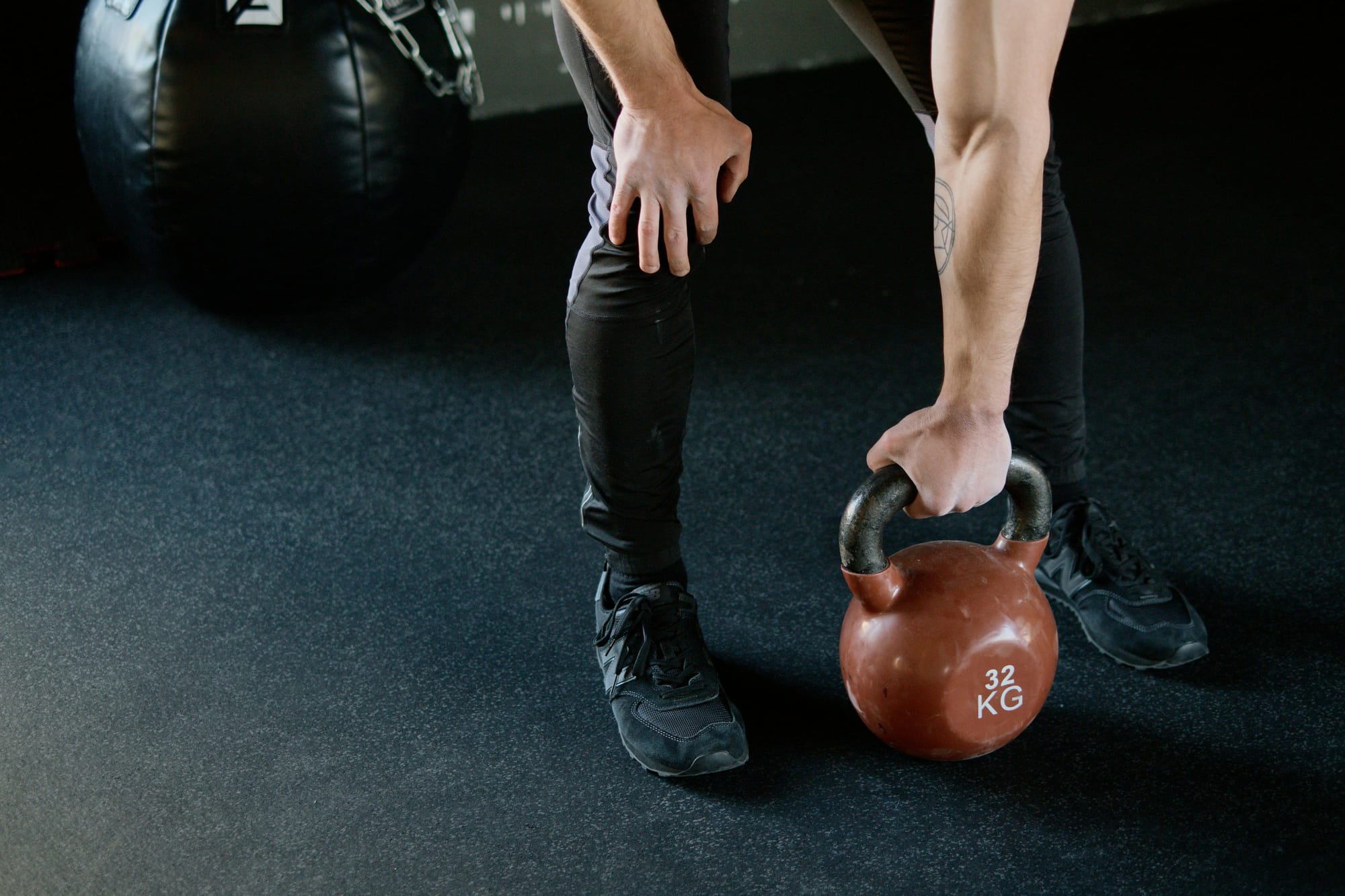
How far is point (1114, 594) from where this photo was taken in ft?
4.52

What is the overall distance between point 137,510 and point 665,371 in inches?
35.2

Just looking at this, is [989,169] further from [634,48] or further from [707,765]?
[707,765]

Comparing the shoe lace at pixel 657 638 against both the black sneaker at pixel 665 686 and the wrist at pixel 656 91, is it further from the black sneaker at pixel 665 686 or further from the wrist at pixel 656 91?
the wrist at pixel 656 91

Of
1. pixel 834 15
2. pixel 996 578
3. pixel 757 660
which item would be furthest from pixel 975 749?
pixel 834 15

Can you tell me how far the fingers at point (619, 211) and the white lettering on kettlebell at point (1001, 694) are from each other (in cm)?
53

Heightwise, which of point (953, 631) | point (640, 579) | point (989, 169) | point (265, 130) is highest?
point (989, 169)

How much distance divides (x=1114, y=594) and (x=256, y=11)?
5.11 ft

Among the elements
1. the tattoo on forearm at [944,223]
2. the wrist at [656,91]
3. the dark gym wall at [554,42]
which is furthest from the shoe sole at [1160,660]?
the dark gym wall at [554,42]

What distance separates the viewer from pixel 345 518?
1667 mm

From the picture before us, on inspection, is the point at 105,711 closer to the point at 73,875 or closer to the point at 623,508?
the point at 73,875

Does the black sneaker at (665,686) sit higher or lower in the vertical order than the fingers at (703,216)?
lower

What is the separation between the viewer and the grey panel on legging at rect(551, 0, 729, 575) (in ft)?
3.76

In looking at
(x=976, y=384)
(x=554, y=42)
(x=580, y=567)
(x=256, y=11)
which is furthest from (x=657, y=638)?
(x=554, y=42)

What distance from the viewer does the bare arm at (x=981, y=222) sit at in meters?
0.91
